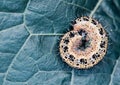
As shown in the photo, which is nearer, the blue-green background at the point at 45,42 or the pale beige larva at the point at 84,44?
the blue-green background at the point at 45,42

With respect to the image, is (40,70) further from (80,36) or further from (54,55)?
(80,36)

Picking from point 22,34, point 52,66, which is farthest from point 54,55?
point 22,34

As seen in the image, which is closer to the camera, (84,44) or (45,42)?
(45,42)

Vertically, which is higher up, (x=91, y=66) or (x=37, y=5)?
(x=37, y=5)

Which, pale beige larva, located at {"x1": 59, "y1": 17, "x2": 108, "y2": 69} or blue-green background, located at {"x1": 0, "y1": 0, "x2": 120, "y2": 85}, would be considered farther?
pale beige larva, located at {"x1": 59, "y1": 17, "x2": 108, "y2": 69}
